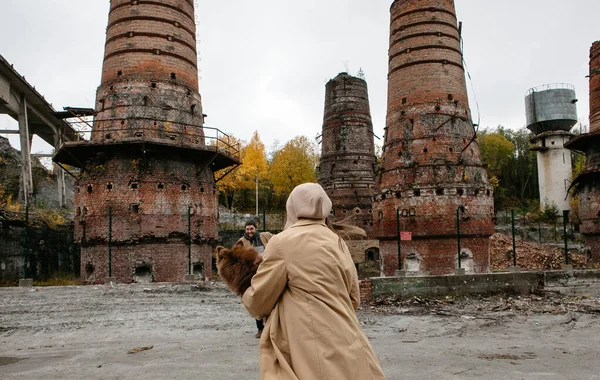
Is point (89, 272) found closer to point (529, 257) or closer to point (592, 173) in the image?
point (592, 173)

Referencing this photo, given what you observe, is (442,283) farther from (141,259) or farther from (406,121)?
(141,259)

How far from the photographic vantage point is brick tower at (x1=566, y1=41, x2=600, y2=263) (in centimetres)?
2138

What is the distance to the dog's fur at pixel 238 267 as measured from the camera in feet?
10.3

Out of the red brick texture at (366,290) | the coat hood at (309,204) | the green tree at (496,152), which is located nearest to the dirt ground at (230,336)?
the red brick texture at (366,290)

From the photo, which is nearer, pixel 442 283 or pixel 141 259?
pixel 442 283

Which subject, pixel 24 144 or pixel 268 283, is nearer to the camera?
A: pixel 268 283

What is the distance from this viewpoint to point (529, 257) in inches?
1071

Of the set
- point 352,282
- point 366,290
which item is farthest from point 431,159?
point 352,282

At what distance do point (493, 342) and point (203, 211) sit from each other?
13.3 meters

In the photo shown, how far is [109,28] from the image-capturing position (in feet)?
63.4

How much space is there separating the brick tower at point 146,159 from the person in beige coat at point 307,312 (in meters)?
14.6

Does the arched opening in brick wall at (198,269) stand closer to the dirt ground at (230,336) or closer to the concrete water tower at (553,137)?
the dirt ground at (230,336)

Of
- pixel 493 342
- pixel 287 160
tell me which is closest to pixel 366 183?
pixel 287 160

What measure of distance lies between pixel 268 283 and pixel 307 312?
0.85ft
